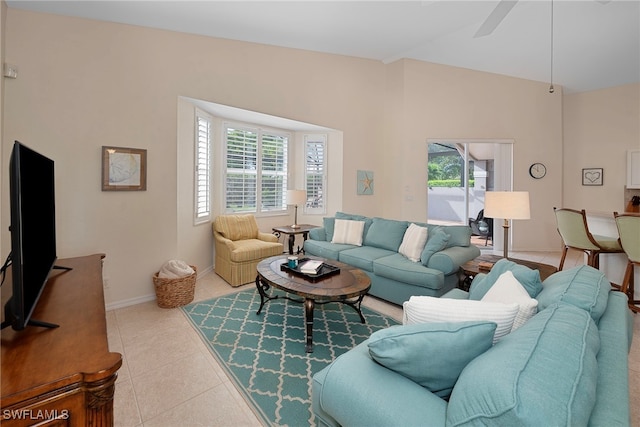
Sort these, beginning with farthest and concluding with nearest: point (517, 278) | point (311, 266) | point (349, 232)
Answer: point (349, 232) → point (311, 266) → point (517, 278)

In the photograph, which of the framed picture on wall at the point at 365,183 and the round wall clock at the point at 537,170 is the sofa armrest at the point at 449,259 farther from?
the round wall clock at the point at 537,170

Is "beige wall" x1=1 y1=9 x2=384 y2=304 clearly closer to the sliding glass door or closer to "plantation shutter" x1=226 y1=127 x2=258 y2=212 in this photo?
"plantation shutter" x1=226 y1=127 x2=258 y2=212

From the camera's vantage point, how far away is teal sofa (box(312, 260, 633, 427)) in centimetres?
76

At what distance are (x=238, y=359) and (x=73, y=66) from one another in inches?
128

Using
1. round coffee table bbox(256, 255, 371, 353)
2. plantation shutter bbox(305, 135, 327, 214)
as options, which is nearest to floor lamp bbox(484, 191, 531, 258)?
round coffee table bbox(256, 255, 371, 353)

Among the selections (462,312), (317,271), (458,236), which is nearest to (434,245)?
(458,236)

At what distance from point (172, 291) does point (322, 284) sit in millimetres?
1776

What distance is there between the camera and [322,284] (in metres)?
2.68

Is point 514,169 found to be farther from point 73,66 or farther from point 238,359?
point 73,66

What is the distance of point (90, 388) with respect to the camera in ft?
3.04

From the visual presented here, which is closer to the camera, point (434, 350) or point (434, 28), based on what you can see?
point (434, 350)

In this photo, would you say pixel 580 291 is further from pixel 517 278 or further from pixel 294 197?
pixel 294 197

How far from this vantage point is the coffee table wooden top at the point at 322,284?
2.45 metres

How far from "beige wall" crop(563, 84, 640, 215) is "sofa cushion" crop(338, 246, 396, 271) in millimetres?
4995
